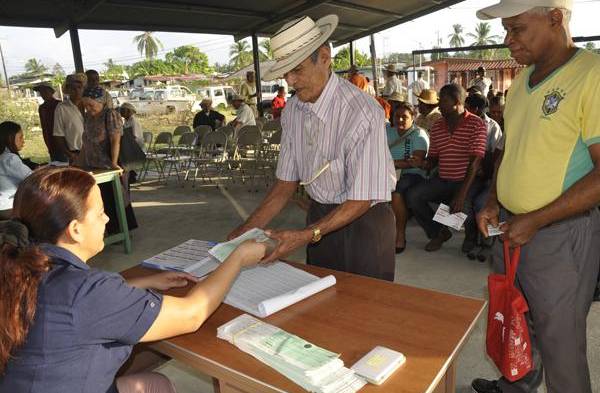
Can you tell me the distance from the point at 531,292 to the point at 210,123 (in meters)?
8.60

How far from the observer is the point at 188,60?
52.9m

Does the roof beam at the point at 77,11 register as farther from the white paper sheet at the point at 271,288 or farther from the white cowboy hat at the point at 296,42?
the white paper sheet at the point at 271,288

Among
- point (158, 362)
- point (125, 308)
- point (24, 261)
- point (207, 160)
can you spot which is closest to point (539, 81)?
point (125, 308)

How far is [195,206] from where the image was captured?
6516 mm

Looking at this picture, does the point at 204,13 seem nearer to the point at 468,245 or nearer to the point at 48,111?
the point at 48,111

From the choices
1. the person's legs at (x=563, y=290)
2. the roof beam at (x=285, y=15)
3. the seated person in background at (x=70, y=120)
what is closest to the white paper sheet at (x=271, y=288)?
the person's legs at (x=563, y=290)

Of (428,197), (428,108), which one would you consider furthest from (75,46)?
(428,197)

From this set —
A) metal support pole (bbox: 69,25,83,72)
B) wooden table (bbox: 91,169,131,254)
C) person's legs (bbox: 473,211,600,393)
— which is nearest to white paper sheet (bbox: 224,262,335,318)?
person's legs (bbox: 473,211,600,393)

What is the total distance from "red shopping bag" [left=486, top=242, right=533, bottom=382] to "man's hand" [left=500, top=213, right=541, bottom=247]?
7cm

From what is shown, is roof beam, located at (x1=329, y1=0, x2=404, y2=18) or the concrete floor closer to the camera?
the concrete floor

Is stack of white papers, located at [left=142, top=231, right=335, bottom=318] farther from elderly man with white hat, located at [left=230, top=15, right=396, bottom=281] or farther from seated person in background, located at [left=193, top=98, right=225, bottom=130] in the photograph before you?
seated person in background, located at [left=193, top=98, right=225, bottom=130]

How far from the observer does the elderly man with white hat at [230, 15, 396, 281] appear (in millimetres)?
1698

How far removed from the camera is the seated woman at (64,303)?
1.04 metres

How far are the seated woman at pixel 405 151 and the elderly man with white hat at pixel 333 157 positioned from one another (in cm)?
256
